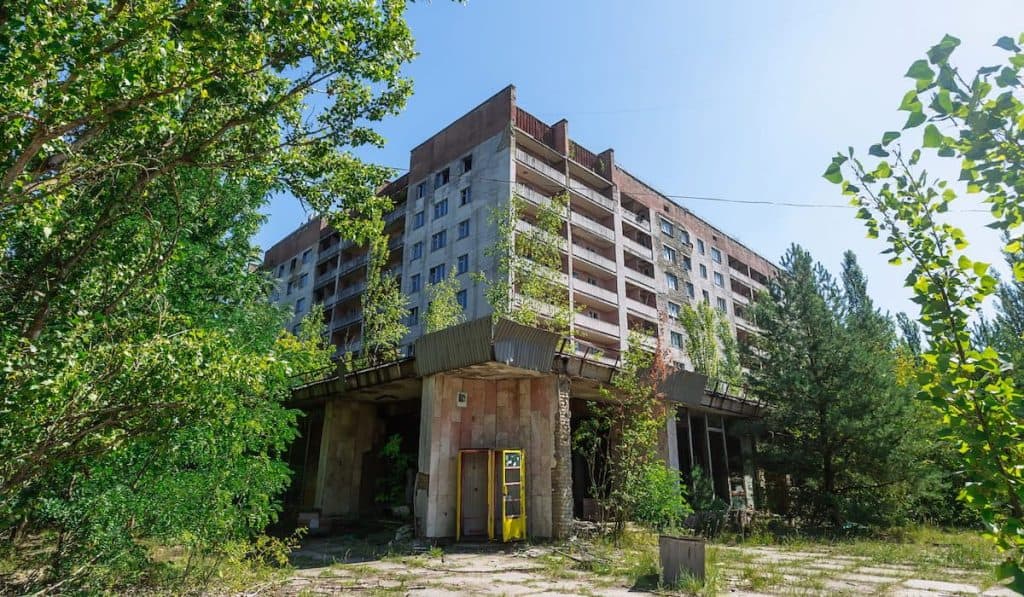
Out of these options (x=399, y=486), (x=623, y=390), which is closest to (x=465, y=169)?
(x=399, y=486)

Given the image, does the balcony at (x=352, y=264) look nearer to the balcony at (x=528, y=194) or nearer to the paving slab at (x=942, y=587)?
the balcony at (x=528, y=194)

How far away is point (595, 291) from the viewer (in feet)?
114

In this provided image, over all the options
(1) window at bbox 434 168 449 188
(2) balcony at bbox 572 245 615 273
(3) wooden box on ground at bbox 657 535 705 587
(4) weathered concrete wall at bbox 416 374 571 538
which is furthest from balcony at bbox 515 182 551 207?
(3) wooden box on ground at bbox 657 535 705 587

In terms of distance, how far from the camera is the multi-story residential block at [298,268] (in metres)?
46.9

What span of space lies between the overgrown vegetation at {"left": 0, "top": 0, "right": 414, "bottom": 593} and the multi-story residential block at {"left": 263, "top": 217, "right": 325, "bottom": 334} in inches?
1546

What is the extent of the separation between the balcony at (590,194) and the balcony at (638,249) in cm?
272

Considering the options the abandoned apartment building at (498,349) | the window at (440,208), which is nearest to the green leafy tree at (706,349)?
the abandoned apartment building at (498,349)

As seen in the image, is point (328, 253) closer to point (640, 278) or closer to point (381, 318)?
point (381, 318)

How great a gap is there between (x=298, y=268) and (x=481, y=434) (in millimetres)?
39668

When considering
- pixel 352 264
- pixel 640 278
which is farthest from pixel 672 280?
pixel 352 264

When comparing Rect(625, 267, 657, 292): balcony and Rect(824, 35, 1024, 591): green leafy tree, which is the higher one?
Rect(625, 267, 657, 292): balcony

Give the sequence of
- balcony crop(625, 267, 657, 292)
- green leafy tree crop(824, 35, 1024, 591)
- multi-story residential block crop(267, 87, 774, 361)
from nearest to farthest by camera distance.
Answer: green leafy tree crop(824, 35, 1024, 591) < multi-story residential block crop(267, 87, 774, 361) < balcony crop(625, 267, 657, 292)

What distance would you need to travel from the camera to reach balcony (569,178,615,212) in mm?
36344

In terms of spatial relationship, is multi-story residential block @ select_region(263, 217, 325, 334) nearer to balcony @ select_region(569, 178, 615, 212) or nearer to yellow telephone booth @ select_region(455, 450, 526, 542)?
balcony @ select_region(569, 178, 615, 212)
